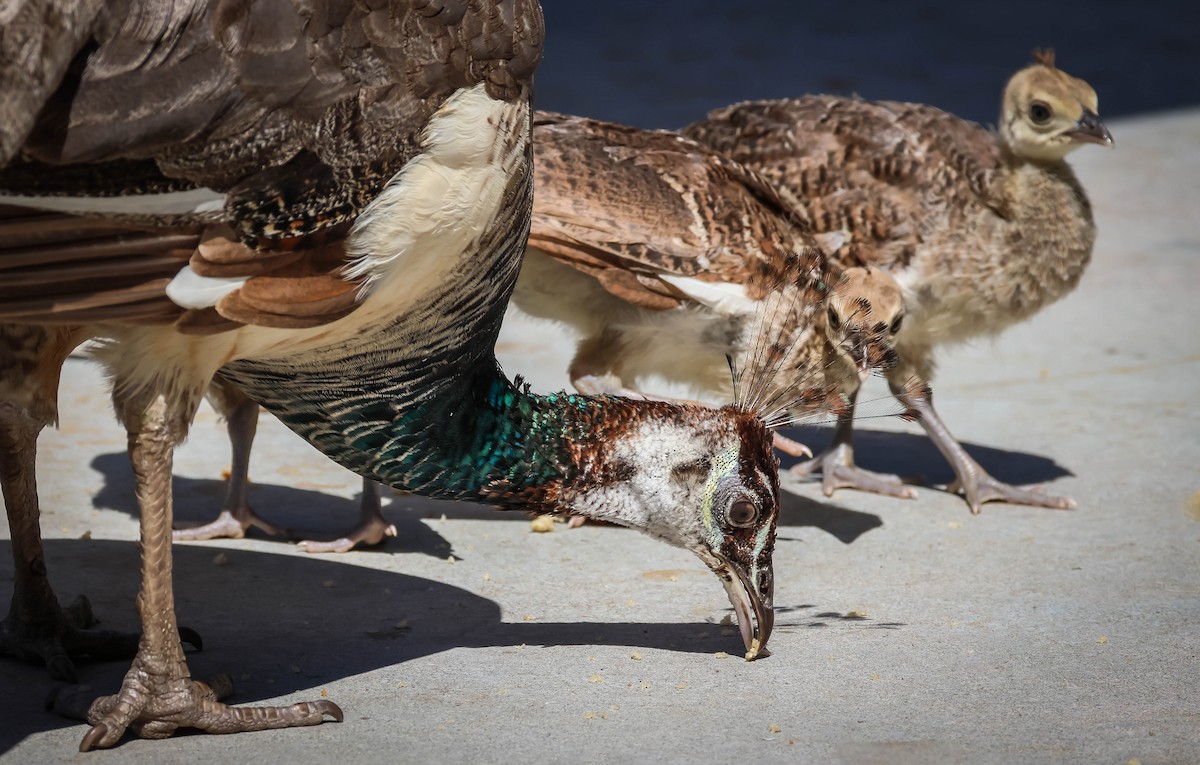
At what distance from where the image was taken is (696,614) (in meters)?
4.16

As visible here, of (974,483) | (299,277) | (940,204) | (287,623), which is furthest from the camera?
(940,204)

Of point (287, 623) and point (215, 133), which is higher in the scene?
point (215, 133)

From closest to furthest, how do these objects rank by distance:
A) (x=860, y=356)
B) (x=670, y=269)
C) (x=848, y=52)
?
(x=860, y=356) → (x=670, y=269) → (x=848, y=52)

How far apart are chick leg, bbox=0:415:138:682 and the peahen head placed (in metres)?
1.20

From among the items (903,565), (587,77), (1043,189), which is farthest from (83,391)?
(587,77)

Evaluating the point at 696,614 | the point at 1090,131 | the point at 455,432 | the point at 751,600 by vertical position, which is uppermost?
the point at 1090,131

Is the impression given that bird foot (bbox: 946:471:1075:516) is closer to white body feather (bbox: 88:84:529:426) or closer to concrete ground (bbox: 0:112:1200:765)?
concrete ground (bbox: 0:112:1200:765)

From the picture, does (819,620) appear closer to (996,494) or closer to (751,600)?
(751,600)

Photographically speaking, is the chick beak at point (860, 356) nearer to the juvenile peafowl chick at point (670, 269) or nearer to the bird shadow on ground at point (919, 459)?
the juvenile peafowl chick at point (670, 269)

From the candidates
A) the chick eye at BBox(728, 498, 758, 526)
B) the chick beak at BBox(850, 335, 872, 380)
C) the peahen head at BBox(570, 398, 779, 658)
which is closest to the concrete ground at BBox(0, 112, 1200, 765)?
the peahen head at BBox(570, 398, 779, 658)

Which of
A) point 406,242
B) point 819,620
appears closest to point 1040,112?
point 819,620

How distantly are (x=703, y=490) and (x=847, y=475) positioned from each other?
1842 millimetres

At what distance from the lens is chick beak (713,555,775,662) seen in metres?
3.71

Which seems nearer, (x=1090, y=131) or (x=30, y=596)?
(x=30, y=596)
